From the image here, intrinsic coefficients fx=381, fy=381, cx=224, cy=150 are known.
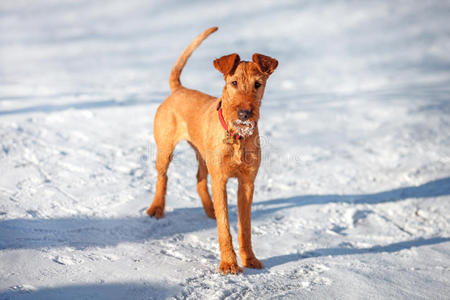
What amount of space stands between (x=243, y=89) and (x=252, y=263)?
1394 mm

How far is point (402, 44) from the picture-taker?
48.9 ft

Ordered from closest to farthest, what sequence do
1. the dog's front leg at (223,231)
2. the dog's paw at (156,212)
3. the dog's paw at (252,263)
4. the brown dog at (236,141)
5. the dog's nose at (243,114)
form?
1. the dog's nose at (243,114)
2. the brown dog at (236,141)
3. the dog's front leg at (223,231)
4. the dog's paw at (252,263)
5. the dog's paw at (156,212)

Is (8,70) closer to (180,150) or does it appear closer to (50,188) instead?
(180,150)

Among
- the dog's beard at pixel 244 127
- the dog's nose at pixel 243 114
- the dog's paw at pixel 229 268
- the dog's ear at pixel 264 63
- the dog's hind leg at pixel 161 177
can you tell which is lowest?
the dog's paw at pixel 229 268

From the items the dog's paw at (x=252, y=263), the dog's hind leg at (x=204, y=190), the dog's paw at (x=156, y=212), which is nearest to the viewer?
the dog's paw at (x=252, y=263)

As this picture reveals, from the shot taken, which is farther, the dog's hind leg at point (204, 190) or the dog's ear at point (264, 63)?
the dog's hind leg at point (204, 190)

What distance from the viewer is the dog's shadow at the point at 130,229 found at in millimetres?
3129

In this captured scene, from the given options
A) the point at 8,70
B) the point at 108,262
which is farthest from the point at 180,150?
the point at 8,70

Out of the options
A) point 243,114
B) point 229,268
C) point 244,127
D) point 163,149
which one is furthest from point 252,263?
point 163,149

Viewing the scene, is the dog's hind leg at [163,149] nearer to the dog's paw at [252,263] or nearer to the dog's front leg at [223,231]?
the dog's front leg at [223,231]

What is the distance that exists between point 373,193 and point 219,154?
8.96 ft

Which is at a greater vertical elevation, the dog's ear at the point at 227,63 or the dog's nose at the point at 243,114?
the dog's ear at the point at 227,63

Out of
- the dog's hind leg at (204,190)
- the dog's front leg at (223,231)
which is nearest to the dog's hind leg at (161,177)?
the dog's hind leg at (204,190)

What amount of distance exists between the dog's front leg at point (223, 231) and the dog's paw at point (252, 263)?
Result: 6.1 inches
